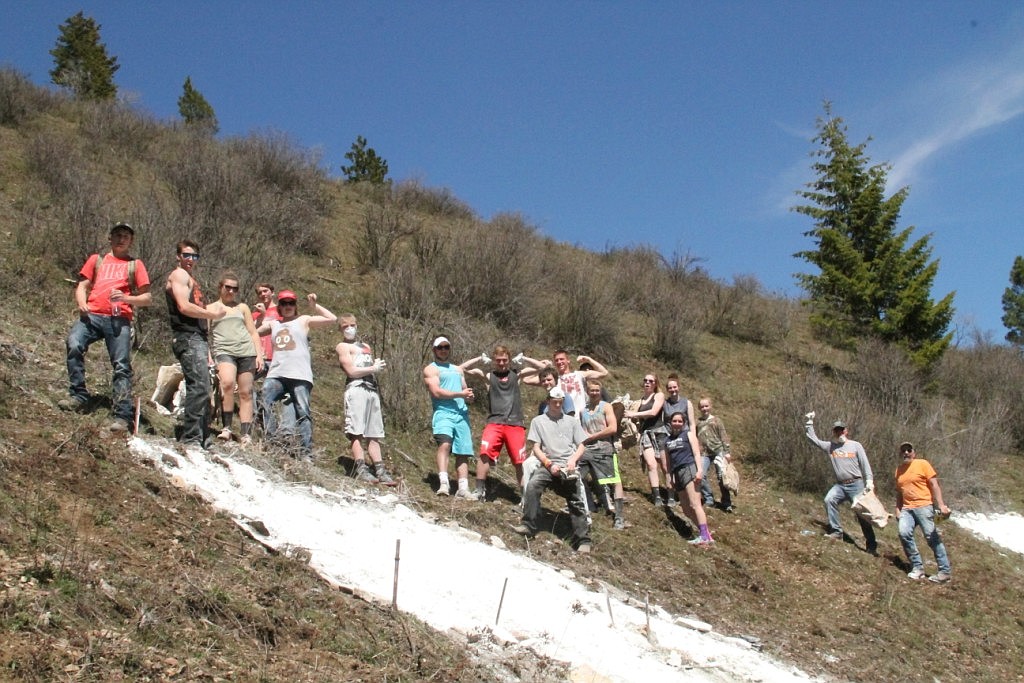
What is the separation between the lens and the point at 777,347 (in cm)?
2244

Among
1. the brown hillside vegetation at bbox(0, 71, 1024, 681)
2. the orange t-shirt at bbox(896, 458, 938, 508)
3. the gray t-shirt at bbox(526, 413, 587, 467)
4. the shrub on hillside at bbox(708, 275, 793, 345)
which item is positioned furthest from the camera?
the shrub on hillside at bbox(708, 275, 793, 345)

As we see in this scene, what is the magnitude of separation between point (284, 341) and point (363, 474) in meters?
1.41

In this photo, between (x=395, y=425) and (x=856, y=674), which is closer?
(x=856, y=674)

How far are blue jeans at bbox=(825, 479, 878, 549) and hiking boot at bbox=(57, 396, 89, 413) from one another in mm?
8920

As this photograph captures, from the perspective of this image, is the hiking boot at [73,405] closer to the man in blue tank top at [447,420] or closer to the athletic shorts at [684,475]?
the man in blue tank top at [447,420]

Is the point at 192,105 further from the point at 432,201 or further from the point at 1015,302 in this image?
the point at 1015,302

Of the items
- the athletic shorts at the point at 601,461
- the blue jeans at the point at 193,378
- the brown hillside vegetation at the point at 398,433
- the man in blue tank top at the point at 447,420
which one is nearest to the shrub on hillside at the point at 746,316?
the brown hillside vegetation at the point at 398,433

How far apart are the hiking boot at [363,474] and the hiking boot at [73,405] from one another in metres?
2.37

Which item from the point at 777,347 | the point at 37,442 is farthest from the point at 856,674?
the point at 777,347

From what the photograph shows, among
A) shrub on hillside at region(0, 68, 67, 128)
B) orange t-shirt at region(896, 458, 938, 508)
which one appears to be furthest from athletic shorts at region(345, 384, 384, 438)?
shrub on hillside at region(0, 68, 67, 128)

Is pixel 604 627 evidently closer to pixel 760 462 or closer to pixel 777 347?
pixel 760 462

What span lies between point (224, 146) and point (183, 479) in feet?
52.2

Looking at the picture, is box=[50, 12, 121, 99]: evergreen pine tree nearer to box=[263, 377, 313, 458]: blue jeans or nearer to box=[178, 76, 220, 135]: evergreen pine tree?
box=[178, 76, 220, 135]: evergreen pine tree

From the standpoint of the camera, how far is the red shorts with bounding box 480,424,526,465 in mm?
8633
